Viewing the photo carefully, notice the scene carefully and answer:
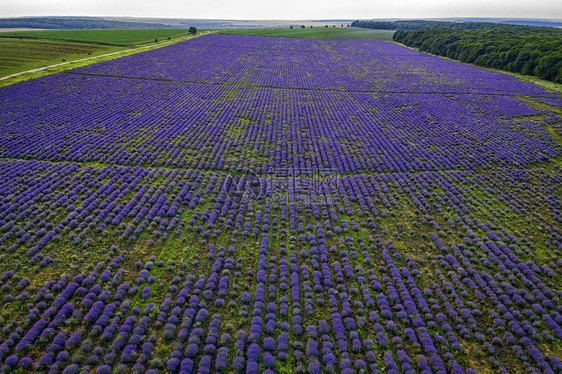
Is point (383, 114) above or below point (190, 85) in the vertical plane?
below

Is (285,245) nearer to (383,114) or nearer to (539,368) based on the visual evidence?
(539,368)

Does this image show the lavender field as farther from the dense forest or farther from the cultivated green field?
the dense forest

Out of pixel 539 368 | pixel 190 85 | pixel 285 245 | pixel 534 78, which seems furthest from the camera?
pixel 534 78

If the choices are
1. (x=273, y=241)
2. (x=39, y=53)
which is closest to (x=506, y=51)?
(x=273, y=241)

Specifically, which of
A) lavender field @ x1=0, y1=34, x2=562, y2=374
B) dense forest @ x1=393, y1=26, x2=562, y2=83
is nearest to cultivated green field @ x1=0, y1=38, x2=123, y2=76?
lavender field @ x1=0, y1=34, x2=562, y2=374

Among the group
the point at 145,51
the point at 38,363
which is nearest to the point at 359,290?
the point at 38,363

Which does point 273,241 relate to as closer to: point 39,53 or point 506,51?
point 39,53
